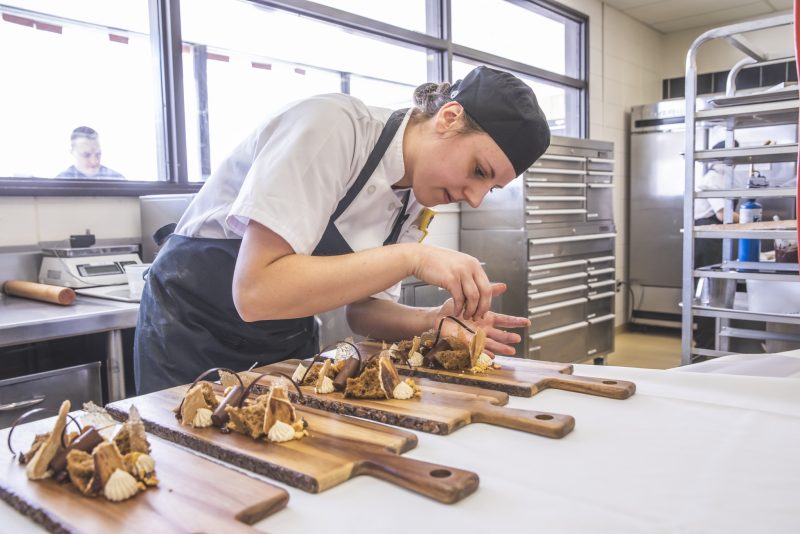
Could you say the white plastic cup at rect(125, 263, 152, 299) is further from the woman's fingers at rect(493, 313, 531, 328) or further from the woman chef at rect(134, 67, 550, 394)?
the woman's fingers at rect(493, 313, 531, 328)

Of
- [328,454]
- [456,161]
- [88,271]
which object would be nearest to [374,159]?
[456,161]

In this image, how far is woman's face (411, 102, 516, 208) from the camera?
1.27m

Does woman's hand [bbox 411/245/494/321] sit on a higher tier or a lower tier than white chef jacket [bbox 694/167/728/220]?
lower

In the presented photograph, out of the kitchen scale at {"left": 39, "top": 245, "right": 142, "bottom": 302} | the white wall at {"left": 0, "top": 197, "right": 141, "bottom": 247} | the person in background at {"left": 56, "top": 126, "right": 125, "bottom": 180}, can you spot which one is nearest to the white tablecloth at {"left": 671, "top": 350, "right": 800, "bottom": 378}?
the kitchen scale at {"left": 39, "top": 245, "right": 142, "bottom": 302}

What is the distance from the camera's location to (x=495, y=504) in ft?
2.35

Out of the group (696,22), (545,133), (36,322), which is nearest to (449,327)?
(545,133)

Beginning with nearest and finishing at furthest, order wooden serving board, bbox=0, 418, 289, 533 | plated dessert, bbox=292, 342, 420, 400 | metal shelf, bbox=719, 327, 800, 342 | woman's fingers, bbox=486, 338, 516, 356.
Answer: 1. wooden serving board, bbox=0, 418, 289, 533
2. plated dessert, bbox=292, 342, 420, 400
3. woman's fingers, bbox=486, 338, 516, 356
4. metal shelf, bbox=719, 327, 800, 342

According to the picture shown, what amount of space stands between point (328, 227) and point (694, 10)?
5820mm

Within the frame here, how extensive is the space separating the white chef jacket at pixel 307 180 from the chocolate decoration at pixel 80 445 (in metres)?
0.42

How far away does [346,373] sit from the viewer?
44.1 inches

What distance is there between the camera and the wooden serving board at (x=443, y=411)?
3.08ft

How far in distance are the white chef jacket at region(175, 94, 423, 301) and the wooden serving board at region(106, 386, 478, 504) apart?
346 mm

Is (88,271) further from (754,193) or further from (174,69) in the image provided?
(754,193)

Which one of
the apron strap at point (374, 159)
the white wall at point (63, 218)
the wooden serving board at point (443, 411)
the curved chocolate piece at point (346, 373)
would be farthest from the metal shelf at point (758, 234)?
the white wall at point (63, 218)
